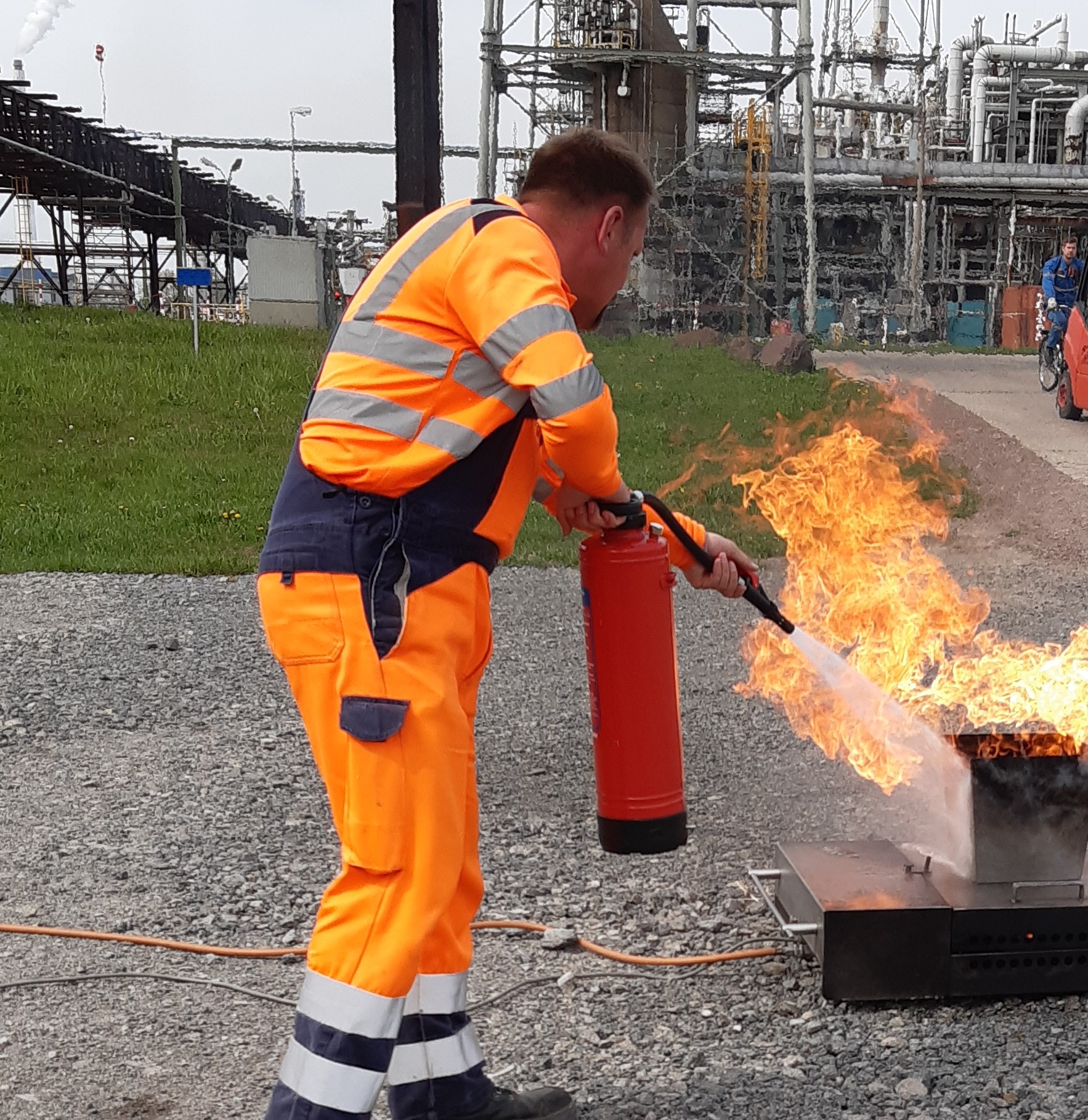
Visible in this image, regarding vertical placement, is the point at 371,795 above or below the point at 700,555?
below

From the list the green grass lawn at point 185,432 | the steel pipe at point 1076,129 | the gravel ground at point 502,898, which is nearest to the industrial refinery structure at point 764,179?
the steel pipe at point 1076,129

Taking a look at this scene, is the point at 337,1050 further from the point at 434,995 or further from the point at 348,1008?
the point at 434,995

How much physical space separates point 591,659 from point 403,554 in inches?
37.3

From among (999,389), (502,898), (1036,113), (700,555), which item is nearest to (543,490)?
(700,555)

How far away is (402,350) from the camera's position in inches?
101

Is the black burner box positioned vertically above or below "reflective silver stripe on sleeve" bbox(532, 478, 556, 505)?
below

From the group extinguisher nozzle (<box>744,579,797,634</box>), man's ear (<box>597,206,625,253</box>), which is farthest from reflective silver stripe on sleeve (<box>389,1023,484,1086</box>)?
man's ear (<box>597,206,625,253</box>)

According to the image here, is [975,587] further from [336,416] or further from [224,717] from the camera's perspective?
[336,416]

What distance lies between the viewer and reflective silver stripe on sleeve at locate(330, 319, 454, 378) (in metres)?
2.54

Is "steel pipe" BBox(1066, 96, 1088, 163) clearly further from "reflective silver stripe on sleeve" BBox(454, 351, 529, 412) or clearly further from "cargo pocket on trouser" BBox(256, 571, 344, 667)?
"cargo pocket on trouser" BBox(256, 571, 344, 667)

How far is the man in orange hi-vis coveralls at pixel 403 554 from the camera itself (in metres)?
2.44

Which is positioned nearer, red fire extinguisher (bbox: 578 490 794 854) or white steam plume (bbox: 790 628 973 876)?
red fire extinguisher (bbox: 578 490 794 854)

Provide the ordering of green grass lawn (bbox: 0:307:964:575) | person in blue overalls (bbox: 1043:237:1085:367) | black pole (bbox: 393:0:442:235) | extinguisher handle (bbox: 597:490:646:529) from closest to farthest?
extinguisher handle (bbox: 597:490:646:529) → black pole (bbox: 393:0:442:235) → green grass lawn (bbox: 0:307:964:575) → person in blue overalls (bbox: 1043:237:1085:367)

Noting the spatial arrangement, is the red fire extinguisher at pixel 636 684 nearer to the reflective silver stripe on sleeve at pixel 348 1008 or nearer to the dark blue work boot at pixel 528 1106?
the dark blue work boot at pixel 528 1106
